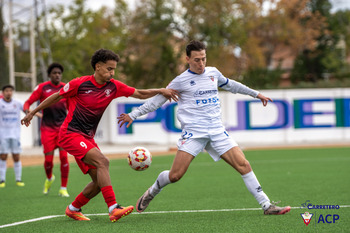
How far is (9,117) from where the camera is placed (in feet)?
42.3

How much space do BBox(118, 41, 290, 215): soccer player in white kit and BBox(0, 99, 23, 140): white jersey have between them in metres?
6.19

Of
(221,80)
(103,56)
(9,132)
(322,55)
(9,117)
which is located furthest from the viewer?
(322,55)

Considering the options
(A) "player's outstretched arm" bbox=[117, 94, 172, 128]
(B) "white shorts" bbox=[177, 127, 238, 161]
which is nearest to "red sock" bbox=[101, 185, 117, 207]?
(A) "player's outstretched arm" bbox=[117, 94, 172, 128]

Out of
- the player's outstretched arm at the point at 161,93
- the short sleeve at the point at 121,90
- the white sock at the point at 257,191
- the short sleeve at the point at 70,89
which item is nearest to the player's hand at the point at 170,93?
the player's outstretched arm at the point at 161,93

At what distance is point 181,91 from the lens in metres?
7.46

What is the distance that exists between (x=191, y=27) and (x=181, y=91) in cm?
3465

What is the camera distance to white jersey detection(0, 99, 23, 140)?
12.9 metres

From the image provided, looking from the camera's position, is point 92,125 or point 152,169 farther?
point 152,169

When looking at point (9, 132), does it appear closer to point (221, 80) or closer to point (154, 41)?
point (221, 80)

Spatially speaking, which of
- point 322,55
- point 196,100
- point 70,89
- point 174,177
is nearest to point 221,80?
point 196,100

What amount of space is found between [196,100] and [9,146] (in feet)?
23.2

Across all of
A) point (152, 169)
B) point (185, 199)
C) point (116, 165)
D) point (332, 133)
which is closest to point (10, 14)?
point (116, 165)

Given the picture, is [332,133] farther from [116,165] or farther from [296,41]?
[296,41]

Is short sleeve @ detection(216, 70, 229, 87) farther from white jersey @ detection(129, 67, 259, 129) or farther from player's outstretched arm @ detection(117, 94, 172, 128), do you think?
player's outstretched arm @ detection(117, 94, 172, 128)
